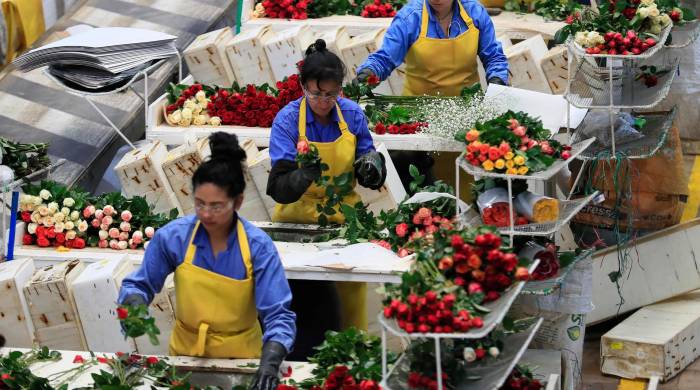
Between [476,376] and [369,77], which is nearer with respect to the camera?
[476,376]

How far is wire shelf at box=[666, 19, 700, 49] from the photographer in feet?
21.6

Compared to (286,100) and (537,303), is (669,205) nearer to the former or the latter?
(537,303)

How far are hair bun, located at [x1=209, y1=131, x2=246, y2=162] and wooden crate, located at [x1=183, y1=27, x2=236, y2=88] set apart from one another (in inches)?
141

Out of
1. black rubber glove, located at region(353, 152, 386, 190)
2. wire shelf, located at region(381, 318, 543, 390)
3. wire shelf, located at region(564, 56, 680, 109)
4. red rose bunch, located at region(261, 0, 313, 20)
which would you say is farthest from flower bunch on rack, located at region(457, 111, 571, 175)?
red rose bunch, located at region(261, 0, 313, 20)

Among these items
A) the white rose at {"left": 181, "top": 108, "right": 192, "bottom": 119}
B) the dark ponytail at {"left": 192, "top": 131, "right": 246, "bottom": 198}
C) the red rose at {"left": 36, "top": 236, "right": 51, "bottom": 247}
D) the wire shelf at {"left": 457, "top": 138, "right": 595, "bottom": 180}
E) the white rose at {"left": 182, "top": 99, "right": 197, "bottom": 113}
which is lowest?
the red rose at {"left": 36, "top": 236, "right": 51, "bottom": 247}

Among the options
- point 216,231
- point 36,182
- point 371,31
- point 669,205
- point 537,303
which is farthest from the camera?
point 371,31

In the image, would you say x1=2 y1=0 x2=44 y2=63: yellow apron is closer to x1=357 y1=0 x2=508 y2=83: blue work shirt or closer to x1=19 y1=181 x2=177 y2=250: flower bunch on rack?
x1=19 y1=181 x2=177 y2=250: flower bunch on rack

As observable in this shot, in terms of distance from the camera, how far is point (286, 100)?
744 cm

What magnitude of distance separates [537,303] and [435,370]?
1.16m

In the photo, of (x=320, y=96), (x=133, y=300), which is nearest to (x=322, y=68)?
(x=320, y=96)

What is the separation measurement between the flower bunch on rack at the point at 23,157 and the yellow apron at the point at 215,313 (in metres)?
2.36

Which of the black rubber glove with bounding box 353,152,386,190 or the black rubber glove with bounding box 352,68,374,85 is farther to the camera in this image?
the black rubber glove with bounding box 352,68,374,85

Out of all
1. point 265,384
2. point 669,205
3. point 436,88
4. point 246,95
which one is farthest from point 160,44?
point 265,384

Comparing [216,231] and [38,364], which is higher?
[216,231]
